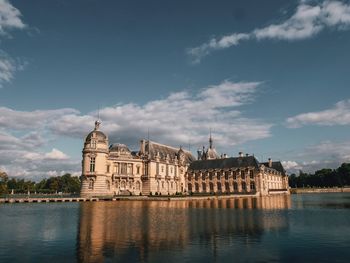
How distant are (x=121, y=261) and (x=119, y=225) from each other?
44.5 ft

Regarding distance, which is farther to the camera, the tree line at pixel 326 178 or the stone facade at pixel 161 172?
the tree line at pixel 326 178

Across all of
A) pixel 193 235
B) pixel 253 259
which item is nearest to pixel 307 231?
pixel 193 235

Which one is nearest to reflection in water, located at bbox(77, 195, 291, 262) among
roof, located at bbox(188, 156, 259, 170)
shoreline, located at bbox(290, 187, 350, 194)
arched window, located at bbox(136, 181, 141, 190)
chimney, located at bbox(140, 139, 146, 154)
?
arched window, located at bbox(136, 181, 141, 190)

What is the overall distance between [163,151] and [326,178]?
108 meters

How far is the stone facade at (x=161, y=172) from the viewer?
87750 mm

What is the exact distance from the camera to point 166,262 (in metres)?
17.6

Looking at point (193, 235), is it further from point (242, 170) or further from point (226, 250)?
point (242, 170)

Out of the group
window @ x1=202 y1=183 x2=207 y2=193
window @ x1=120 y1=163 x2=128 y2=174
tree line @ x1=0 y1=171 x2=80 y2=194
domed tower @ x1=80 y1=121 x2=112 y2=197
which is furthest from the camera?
tree line @ x1=0 y1=171 x2=80 y2=194

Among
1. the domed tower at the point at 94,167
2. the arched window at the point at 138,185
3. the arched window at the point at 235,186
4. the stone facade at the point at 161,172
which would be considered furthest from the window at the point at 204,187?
the domed tower at the point at 94,167

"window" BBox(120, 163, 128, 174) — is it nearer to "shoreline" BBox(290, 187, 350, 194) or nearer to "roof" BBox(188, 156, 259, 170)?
"roof" BBox(188, 156, 259, 170)

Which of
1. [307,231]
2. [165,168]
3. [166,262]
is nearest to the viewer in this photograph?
[166,262]

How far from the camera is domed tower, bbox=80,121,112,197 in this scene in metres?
86.7

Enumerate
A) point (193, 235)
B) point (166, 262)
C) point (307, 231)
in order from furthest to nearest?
point (307, 231) < point (193, 235) < point (166, 262)

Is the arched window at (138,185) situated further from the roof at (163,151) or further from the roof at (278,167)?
the roof at (278,167)
